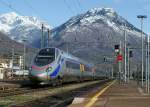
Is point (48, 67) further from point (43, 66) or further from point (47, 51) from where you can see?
point (47, 51)

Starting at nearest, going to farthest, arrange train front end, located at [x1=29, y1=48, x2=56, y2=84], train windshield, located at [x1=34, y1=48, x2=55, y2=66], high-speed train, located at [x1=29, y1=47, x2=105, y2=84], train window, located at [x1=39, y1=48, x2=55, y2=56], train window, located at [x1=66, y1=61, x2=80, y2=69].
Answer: train front end, located at [x1=29, y1=48, x2=56, y2=84] < high-speed train, located at [x1=29, y1=47, x2=105, y2=84] < train windshield, located at [x1=34, y1=48, x2=55, y2=66] < train window, located at [x1=39, y1=48, x2=55, y2=56] < train window, located at [x1=66, y1=61, x2=80, y2=69]

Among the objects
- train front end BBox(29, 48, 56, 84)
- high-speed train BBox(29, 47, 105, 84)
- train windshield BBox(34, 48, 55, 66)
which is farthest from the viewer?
train windshield BBox(34, 48, 55, 66)

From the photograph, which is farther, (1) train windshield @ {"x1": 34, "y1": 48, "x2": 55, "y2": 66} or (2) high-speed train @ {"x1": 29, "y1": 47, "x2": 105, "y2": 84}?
(1) train windshield @ {"x1": 34, "y1": 48, "x2": 55, "y2": 66}

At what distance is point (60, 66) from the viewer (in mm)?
56938

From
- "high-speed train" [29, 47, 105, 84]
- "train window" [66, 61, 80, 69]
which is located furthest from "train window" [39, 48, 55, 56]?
"train window" [66, 61, 80, 69]

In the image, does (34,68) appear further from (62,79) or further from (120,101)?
(120,101)

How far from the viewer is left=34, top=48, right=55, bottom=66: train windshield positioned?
54375 mm

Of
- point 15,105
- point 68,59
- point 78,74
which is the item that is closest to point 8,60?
point 78,74

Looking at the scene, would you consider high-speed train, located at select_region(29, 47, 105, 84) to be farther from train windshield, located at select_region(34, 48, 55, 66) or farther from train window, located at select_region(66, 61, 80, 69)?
train window, located at select_region(66, 61, 80, 69)

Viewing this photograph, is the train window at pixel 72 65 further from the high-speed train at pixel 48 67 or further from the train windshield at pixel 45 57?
the train windshield at pixel 45 57

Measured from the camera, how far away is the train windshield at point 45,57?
5438 cm

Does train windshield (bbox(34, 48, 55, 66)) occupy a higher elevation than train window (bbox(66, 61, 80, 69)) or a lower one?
higher

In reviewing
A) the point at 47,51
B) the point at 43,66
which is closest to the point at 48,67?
the point at 43,66

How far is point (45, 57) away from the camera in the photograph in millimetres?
55156
